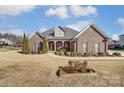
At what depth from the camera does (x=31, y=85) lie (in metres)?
13.7

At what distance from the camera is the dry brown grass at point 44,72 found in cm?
1390

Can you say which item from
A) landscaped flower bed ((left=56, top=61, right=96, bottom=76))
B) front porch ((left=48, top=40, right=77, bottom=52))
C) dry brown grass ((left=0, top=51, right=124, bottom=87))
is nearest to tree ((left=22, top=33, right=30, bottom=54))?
dry brown grass ((left=0, top=51, right=124, bottom=87))

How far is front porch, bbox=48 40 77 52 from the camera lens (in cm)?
1645

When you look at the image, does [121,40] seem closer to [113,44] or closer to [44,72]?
[113,44]

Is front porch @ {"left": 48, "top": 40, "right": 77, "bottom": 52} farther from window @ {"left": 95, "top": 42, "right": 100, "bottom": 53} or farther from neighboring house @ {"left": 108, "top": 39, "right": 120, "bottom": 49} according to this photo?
neighboring house @ {"left": 108, "top": 39, "right": 120, "bottom": 49}

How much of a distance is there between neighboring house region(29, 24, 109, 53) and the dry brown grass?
774mm

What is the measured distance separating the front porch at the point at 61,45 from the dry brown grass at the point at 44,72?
0.64 metres

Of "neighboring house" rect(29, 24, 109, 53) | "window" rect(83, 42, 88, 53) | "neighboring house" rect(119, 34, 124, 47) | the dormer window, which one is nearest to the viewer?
"neighboring house" rect(119, 34, 124, 47)

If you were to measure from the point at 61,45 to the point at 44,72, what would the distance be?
2013 mm

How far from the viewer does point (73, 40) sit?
16.8 m

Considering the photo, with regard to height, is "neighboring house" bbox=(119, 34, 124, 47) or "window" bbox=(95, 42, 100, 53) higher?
"neighboring house" bbox=(119, 34, 124, 47)

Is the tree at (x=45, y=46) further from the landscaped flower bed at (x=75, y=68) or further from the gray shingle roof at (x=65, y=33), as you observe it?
the landscaped flower bed at (x=75, y=68)

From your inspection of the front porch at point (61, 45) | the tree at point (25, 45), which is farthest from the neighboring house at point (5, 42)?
the front porch at point (61, 45)
